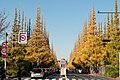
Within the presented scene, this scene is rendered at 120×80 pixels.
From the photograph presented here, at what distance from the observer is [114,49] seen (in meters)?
64.9

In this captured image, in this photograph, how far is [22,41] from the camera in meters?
37.2

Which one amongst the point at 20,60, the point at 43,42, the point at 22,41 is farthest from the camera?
the point at 43,42

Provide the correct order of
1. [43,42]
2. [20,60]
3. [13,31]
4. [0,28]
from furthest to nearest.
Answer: [43,42], [13,31], [20,60], [0,28]

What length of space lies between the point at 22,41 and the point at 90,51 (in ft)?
155

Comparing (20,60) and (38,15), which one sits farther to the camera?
(38,15)

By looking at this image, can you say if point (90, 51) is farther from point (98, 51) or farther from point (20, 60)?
point (20, 60)

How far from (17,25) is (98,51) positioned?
20.0 meters

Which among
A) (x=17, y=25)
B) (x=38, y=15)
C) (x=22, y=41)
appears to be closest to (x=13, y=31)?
(x=17, y=25)

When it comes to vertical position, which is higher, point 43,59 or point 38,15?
point 38,15

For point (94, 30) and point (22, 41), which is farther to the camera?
point (94, 30)

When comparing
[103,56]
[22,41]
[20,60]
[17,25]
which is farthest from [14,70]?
[103,56]

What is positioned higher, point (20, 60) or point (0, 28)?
point (0, 28)


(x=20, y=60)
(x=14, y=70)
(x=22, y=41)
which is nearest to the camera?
(x=22, y=41)

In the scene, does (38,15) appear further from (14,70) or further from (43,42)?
(14,70)
